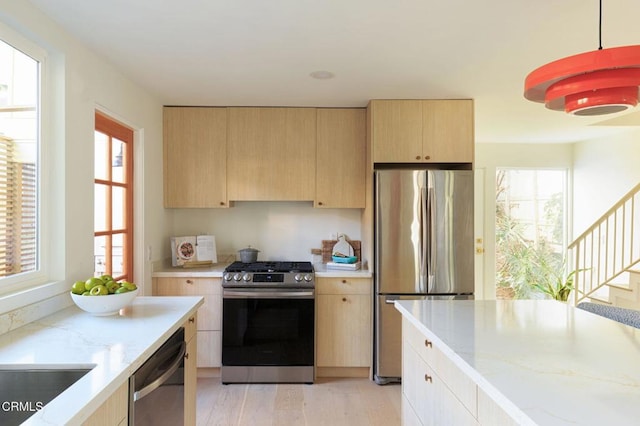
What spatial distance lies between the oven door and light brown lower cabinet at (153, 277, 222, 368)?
0.37 ft

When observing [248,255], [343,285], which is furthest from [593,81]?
[248,255]

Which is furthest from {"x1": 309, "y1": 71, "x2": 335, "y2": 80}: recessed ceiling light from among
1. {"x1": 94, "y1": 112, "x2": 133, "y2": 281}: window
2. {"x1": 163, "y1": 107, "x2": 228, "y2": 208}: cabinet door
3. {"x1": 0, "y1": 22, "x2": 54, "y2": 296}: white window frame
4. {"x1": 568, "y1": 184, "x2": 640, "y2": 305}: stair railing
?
{"x1": 568, "y1": 184, "x2": 640, "y2": 305}: stair railing

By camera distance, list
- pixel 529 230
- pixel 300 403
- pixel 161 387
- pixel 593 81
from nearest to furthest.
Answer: pixel 593 81, pixel 161 387, pixel 300 403, pixel 529 230

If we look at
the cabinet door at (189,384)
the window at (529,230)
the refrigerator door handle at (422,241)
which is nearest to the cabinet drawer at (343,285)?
the refrigerator door handle at (422,241)

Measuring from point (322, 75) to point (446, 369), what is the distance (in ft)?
6.59

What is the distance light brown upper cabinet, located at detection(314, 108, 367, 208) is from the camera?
3.56 metres

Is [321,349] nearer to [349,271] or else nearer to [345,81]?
[349,271]

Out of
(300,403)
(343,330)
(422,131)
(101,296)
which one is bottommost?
(300,403)

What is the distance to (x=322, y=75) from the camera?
8.95 feet

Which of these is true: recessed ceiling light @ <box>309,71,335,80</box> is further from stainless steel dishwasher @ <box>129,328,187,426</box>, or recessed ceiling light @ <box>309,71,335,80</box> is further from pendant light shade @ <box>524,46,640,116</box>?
stainless steel dishwasher @ <box>129,328,187,426</box>

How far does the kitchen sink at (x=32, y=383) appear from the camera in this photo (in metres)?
1.28

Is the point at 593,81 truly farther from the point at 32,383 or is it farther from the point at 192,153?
the point at 192,153

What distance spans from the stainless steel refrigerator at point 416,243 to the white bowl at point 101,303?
6.40 feet

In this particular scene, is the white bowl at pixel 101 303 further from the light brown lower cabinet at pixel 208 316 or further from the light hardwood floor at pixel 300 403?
the light brown lower cabinet at pixel 208 316
